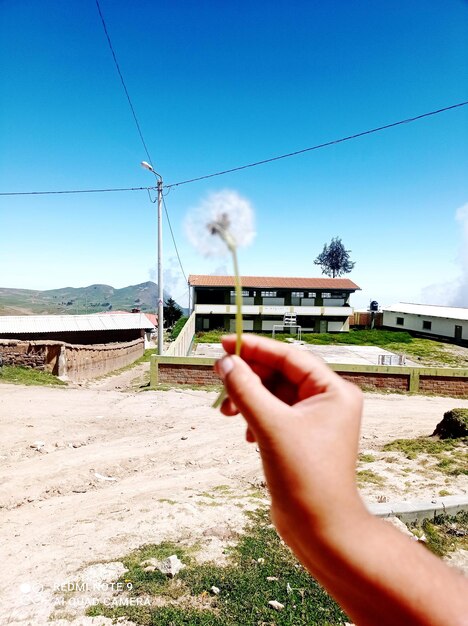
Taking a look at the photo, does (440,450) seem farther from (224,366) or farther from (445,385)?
(224,366)

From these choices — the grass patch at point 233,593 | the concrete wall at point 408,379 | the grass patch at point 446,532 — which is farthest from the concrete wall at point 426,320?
the grass patch at point 233,593

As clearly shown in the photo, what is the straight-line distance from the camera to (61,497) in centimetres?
703

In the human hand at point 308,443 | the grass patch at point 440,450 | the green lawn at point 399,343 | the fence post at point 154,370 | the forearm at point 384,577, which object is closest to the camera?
the forearm at point 384,577

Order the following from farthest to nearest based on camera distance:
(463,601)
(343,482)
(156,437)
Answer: (156,437) → (343,482) → (463,601)

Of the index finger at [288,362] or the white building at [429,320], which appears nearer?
the index finger at [288,362]

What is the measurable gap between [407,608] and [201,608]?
4.03m

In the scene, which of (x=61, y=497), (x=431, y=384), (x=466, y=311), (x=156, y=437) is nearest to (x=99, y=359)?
(x=156, y=437)

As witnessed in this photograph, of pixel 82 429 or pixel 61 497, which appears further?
pixel 82 429

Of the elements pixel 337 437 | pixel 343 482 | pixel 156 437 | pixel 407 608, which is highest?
pixel 337 437

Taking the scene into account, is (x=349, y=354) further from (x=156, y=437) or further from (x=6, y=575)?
→ (x=6, y=575)

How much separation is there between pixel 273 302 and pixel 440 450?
3364 centimetres

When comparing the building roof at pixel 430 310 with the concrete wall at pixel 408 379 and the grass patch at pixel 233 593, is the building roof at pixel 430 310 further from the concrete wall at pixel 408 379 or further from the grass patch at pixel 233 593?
the grass patch at pixel 233 593

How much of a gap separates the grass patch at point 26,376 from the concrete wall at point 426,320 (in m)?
39.3

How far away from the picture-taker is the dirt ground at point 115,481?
4914 mm
